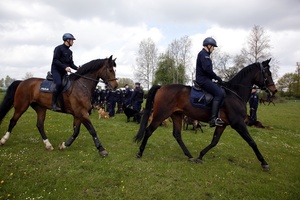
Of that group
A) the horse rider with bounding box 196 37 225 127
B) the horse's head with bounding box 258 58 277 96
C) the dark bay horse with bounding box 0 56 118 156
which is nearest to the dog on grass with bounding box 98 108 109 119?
the dark bay horse with bounding box 0 56 118 156

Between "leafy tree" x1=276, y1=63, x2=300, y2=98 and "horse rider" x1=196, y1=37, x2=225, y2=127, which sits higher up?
"leafy tree" x1=276, y1=63, x2=300, y2=98

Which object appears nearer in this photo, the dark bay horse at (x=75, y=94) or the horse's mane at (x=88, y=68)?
the dark bay horse at (x=75, y=94)

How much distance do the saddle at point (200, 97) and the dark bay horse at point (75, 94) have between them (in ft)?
8.68

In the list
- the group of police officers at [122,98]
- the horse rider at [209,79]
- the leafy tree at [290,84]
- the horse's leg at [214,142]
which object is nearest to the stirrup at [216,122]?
the horse rider at [209,79]

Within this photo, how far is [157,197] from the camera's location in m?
4.94

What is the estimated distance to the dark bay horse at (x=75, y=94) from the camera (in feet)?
24.7

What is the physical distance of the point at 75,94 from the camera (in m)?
7.53

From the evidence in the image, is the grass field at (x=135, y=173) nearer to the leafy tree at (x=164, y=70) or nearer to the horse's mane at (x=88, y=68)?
the horse's mane at (x=88, y=68)

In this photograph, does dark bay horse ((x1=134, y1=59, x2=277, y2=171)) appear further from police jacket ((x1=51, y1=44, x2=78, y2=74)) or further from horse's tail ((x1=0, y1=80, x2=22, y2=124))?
horse's tail ((x1=0, y1=80, x2=22, y2=124))

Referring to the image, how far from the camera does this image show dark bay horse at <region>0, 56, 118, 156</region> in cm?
752

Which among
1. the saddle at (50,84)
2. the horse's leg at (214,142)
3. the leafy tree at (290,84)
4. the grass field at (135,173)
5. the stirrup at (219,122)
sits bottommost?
the grass field at (135,173)

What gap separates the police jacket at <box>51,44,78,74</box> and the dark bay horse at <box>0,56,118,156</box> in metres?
0.47

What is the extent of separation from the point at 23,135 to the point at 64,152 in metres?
3.26

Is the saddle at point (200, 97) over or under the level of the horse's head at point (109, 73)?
under
